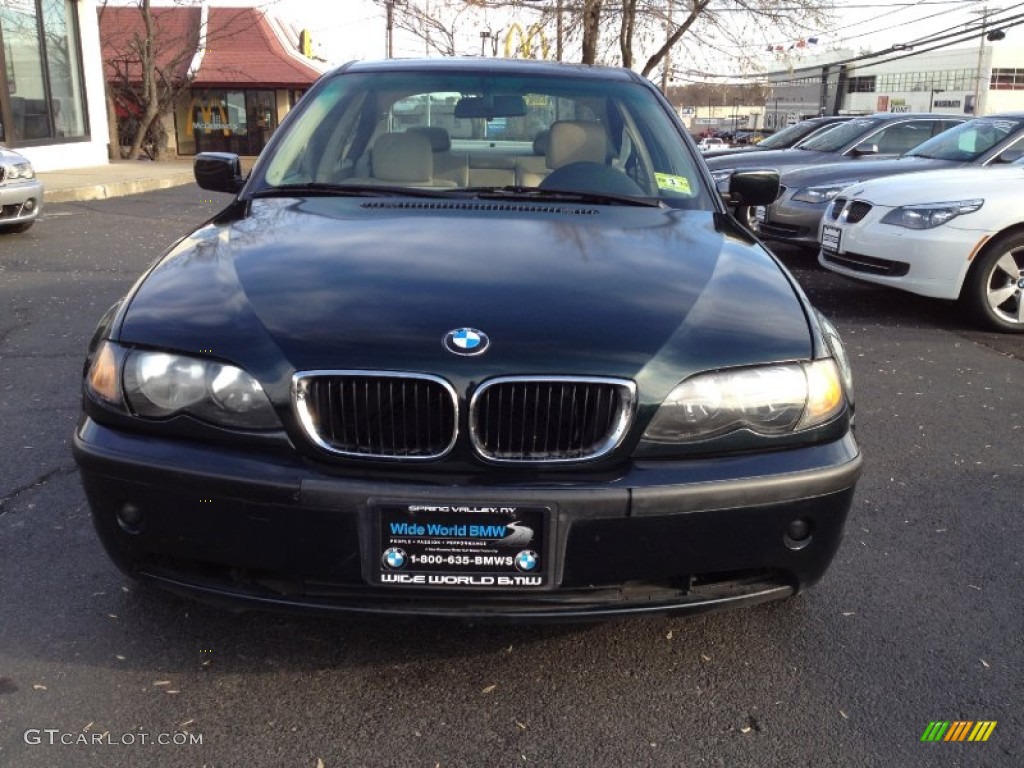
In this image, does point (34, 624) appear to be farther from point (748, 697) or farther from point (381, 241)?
point (748, 697)

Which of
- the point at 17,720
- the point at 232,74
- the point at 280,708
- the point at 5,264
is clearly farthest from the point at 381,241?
the point at 232,74

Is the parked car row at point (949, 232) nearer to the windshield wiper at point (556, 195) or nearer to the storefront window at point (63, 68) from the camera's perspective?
the windshield wiper at point (556, 195)

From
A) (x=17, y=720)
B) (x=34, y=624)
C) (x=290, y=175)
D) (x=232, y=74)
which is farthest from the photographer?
(x=232, y=74)

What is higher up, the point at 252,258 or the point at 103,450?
the point at 252,258

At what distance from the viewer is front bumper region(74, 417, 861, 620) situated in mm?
2072

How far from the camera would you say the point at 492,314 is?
A: 2.25 metres

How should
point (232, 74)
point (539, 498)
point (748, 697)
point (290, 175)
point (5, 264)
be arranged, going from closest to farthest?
1. point (539, 498)
2. point (748, 697)
3. point (290, 175)
4. point (5, 264)
5. point (232, 74)

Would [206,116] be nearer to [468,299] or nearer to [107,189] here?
[107,189]

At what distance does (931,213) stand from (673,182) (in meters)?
3.94

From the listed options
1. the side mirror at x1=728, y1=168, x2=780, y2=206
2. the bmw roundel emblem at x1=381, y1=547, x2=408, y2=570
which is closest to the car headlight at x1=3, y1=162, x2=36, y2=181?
the side mirror at x1=728, y1=168, x2=780, y2=206

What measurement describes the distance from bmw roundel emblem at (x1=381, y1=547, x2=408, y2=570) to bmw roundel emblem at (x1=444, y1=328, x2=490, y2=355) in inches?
18.1

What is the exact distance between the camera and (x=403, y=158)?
352cm

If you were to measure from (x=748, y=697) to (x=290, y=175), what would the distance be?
237cm

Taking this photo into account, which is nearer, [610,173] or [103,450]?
[103,450]
